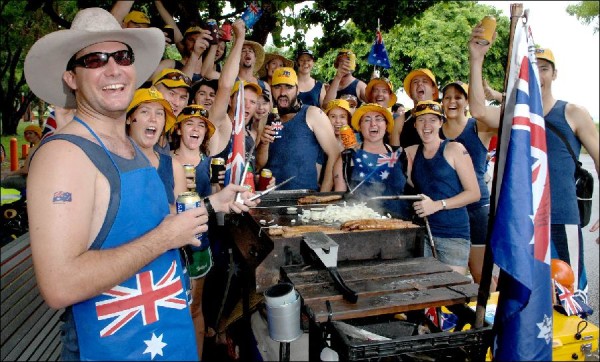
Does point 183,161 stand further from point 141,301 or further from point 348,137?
point 141,301

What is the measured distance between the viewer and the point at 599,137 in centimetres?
383

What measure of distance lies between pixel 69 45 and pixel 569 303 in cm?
381

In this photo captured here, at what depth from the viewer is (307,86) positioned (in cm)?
740

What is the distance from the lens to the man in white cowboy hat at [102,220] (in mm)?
1666

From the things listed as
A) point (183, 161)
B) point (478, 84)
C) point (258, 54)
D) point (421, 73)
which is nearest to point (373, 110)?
point (421, 73)

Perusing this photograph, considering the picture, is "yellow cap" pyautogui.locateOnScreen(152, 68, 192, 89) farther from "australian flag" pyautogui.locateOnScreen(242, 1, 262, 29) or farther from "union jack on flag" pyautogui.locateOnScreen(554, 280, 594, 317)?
"union jack on flag" pyautogui.locateOnScreen(554, 280, 594, 317)

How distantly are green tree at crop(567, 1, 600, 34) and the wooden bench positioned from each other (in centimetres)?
2510

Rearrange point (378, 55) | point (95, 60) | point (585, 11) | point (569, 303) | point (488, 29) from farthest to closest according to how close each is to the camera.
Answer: point (585, 11) → point (378, 55) → point (488, 29) → point (569, 303) → point (95, 60)

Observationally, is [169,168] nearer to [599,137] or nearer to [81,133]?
[81,133]

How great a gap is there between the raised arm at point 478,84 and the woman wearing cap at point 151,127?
280 centimetres

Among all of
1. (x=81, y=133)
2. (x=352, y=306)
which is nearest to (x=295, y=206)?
(x=352, y=306)

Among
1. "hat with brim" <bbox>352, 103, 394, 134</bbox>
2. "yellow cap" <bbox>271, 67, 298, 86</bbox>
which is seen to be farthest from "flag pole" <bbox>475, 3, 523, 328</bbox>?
"yellow cap" <bbox>271, 67, 298, 86</bbox>

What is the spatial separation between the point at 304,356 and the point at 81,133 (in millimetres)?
2564

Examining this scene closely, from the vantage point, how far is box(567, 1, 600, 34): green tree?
2033 cm
